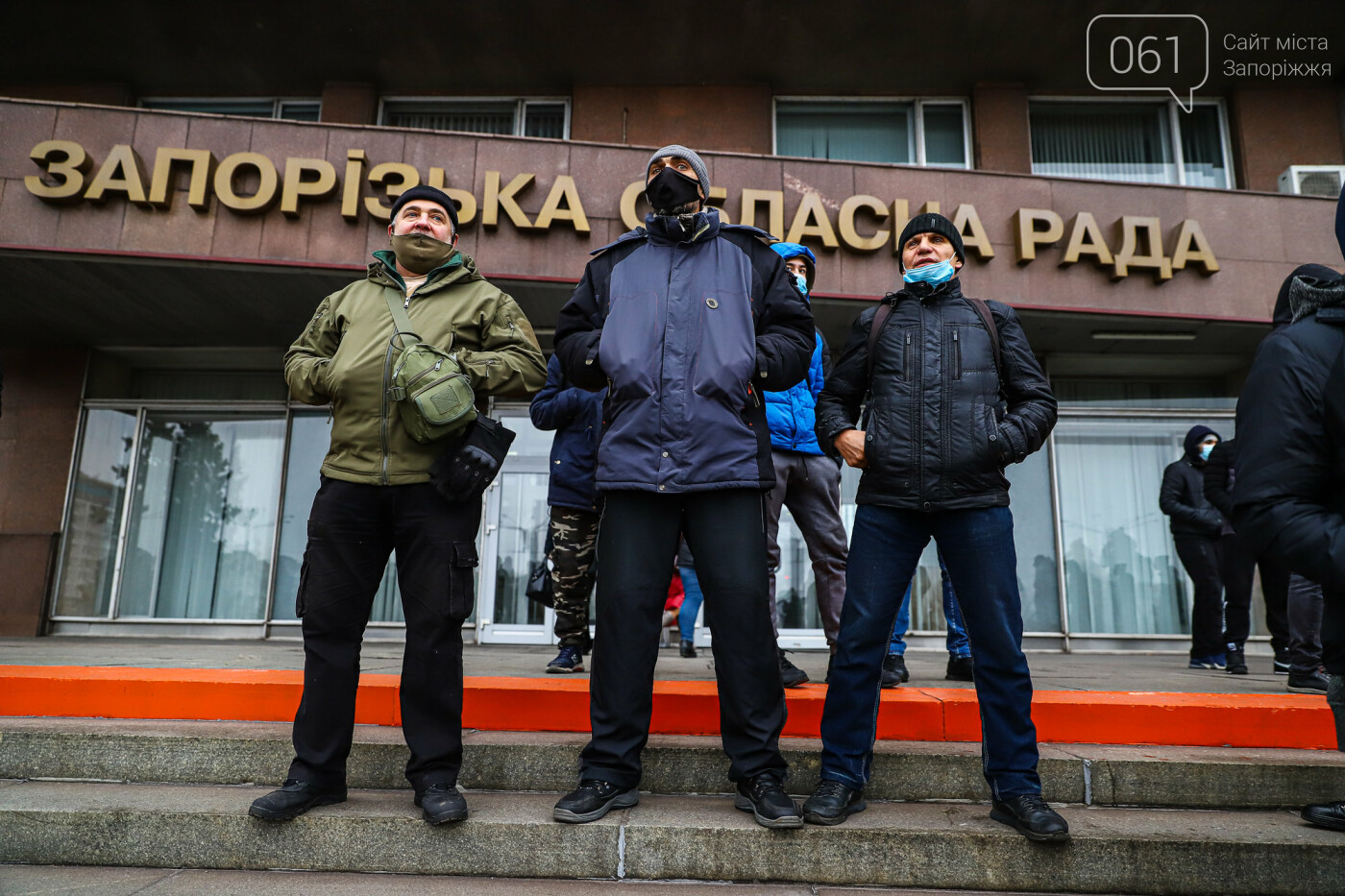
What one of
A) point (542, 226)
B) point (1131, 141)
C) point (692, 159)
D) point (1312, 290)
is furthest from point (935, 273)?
point (1131, 141)

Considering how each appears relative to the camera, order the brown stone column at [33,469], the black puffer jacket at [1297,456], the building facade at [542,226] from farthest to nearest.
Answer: the brown stone column at [33,469], the building facade at [542,226], the black puffer jacket at [1297,456]

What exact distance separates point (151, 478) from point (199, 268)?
9.93 feet

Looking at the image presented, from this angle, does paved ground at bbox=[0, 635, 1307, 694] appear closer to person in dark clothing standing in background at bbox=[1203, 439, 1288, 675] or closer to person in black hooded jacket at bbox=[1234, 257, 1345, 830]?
person in dark clothing standing in background at bbox=[1203, 439, 1288, 675]

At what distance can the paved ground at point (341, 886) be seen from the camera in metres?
2.42

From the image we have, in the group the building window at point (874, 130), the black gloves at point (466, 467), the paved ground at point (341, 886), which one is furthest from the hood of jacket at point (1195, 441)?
the black gloves at point (466, 467)

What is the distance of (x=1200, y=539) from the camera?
628 centimetres

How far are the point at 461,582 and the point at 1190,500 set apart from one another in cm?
593

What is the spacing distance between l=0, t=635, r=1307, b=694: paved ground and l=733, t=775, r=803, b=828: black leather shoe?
6.03 feet

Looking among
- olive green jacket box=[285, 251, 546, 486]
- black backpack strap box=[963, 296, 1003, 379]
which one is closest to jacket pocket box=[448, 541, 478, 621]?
olive green jacket box=[285, 251, 546, 486]

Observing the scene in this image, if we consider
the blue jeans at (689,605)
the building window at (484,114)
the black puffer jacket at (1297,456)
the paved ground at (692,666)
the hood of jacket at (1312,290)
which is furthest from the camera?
the building window at (484,114)

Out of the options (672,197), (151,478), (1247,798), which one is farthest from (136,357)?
(1247,798)

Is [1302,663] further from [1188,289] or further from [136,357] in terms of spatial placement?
[136,357]

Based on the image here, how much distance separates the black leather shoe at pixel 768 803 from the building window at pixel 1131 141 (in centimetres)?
997

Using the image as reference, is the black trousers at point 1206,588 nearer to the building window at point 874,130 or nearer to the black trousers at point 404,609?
the black trousers at point 404,609
